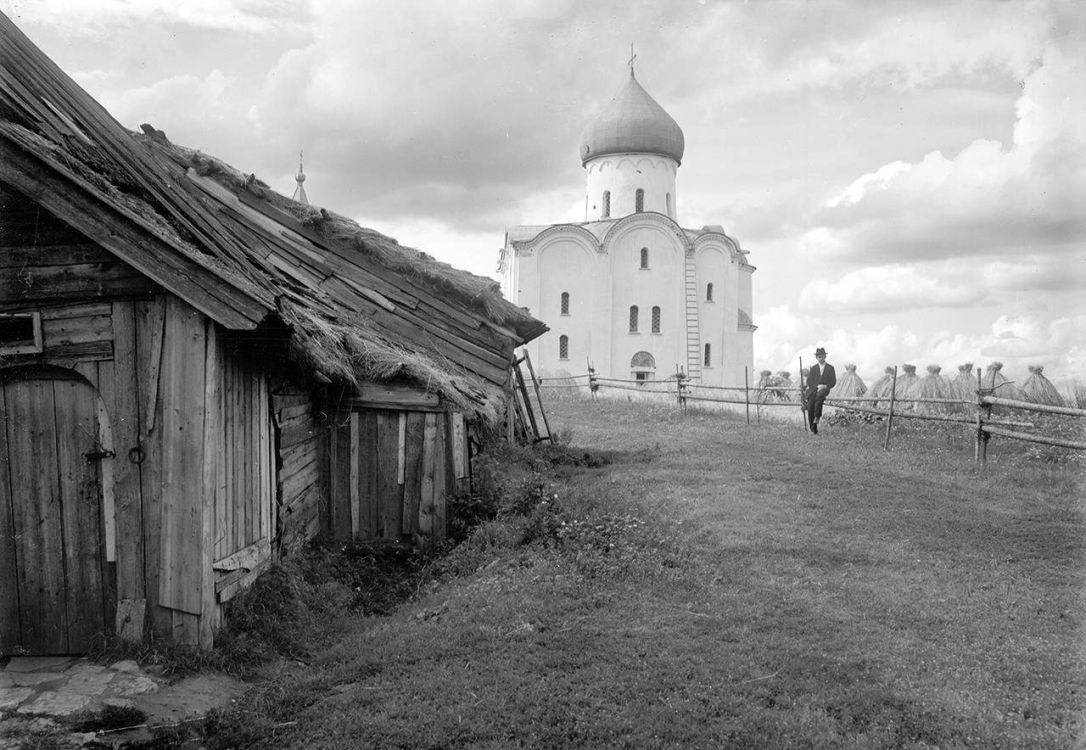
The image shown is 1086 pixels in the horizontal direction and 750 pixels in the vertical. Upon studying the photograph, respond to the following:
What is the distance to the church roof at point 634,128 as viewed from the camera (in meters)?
39.3

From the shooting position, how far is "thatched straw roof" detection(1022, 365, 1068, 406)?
17.1 m

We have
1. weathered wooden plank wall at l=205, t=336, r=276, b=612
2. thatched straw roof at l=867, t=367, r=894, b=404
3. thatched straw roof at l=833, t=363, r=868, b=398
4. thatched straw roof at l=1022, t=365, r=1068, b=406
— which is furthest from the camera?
thatched straw roof at l=833, t=363, r=868, b=398

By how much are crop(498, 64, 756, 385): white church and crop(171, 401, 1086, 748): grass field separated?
27.0 meters

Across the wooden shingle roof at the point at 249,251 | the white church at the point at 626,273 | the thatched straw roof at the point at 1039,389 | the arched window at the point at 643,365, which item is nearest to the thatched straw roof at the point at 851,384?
the thatched straw roof at the point at 1039,389

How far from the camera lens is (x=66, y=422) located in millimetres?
6531

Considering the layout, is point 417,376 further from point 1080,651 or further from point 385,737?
point 1080,651

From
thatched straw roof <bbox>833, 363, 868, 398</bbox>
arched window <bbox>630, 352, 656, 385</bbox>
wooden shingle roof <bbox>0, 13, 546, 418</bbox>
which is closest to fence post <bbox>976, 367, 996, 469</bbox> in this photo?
wooden shingle roof <bbox>0, 13, 546, 418</bbox>

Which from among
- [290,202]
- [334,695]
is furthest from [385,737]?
[290,202]

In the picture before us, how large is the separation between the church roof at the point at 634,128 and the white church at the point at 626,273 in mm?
48

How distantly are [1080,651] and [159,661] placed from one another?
7050mm

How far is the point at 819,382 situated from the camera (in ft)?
58.8

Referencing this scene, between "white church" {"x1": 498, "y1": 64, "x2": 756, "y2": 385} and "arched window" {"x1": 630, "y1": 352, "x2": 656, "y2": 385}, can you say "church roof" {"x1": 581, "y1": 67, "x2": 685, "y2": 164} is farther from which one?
"arched window" {"x1": 630, "y1": 352, "x2": 656, "y2": 385}

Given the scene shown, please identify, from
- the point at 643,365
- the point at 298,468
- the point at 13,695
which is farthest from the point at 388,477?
the point at 643,365

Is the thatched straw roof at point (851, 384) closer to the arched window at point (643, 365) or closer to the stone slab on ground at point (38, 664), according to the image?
the arched window at point (643, 365)
